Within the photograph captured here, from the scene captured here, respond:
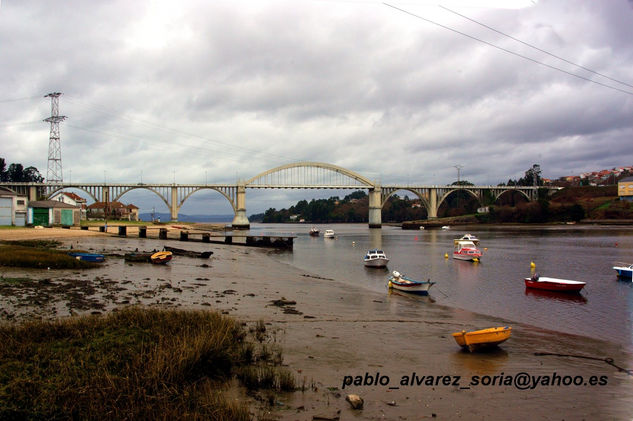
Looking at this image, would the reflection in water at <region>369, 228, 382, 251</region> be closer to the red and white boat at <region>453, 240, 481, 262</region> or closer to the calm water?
the red and white boat at <region>453, 240, 481, 262</region>

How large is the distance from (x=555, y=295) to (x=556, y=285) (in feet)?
2.68

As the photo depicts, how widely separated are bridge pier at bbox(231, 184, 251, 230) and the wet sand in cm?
11645

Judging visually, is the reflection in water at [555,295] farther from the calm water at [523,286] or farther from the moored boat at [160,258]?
the moored boat at [160,258]

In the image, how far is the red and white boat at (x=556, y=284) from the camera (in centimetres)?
2476

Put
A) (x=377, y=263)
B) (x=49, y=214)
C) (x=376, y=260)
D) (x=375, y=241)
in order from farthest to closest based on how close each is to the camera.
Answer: (x=375, y=241) → (x=49, y=214) → (x=376, y=260) → (x=377, y=263)

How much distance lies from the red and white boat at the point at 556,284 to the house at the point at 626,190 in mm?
133790

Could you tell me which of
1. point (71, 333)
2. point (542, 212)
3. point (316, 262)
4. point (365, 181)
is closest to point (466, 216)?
point (542, 212)

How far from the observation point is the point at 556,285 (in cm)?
2527

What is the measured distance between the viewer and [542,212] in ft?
479

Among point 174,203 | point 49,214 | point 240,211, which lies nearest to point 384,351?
point 49,214

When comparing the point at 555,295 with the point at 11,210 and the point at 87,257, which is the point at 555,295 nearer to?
the point at 87,257

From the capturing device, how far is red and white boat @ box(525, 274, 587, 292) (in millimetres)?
24758

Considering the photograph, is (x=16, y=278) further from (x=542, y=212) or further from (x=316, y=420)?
(x=542, y=212)

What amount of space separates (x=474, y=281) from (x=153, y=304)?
2316cm
